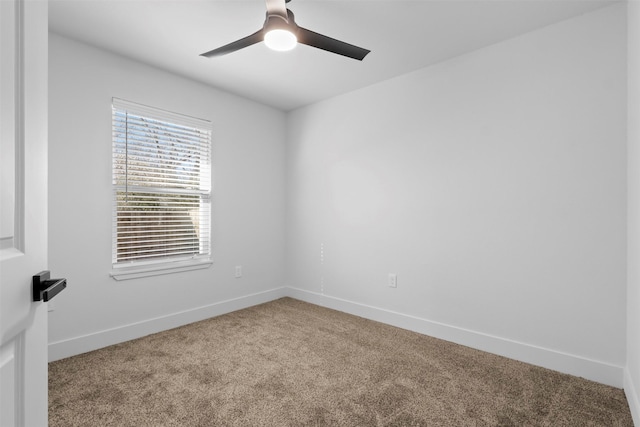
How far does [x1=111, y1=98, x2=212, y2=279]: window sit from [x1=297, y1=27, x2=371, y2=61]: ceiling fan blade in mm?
1758

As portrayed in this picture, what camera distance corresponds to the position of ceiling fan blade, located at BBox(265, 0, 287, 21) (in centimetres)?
167

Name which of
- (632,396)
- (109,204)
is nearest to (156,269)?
(109,204)

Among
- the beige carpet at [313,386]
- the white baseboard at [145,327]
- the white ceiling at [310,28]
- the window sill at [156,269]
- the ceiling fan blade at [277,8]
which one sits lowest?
the beige carpet at [313,386]

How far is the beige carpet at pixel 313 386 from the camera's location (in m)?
1.73

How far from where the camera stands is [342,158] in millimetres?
3578

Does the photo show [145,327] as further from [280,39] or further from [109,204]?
[280,39]

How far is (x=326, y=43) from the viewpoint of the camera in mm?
1924

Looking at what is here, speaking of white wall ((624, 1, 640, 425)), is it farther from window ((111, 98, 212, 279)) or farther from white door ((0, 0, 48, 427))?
window ((111, 98, 212, 279))

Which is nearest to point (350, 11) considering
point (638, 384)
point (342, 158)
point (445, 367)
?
point (342, 158)

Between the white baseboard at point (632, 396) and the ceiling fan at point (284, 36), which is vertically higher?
the ceiling fan at point (284, 36)

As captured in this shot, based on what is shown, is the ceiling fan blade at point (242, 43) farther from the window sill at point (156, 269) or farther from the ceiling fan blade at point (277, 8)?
the window sill at point (156, 269)

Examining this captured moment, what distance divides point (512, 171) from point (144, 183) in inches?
121

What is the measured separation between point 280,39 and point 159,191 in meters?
1.87

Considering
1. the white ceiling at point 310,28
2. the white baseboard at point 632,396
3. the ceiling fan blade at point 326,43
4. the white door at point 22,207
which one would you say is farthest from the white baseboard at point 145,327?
the white baseboard at point 632,396
